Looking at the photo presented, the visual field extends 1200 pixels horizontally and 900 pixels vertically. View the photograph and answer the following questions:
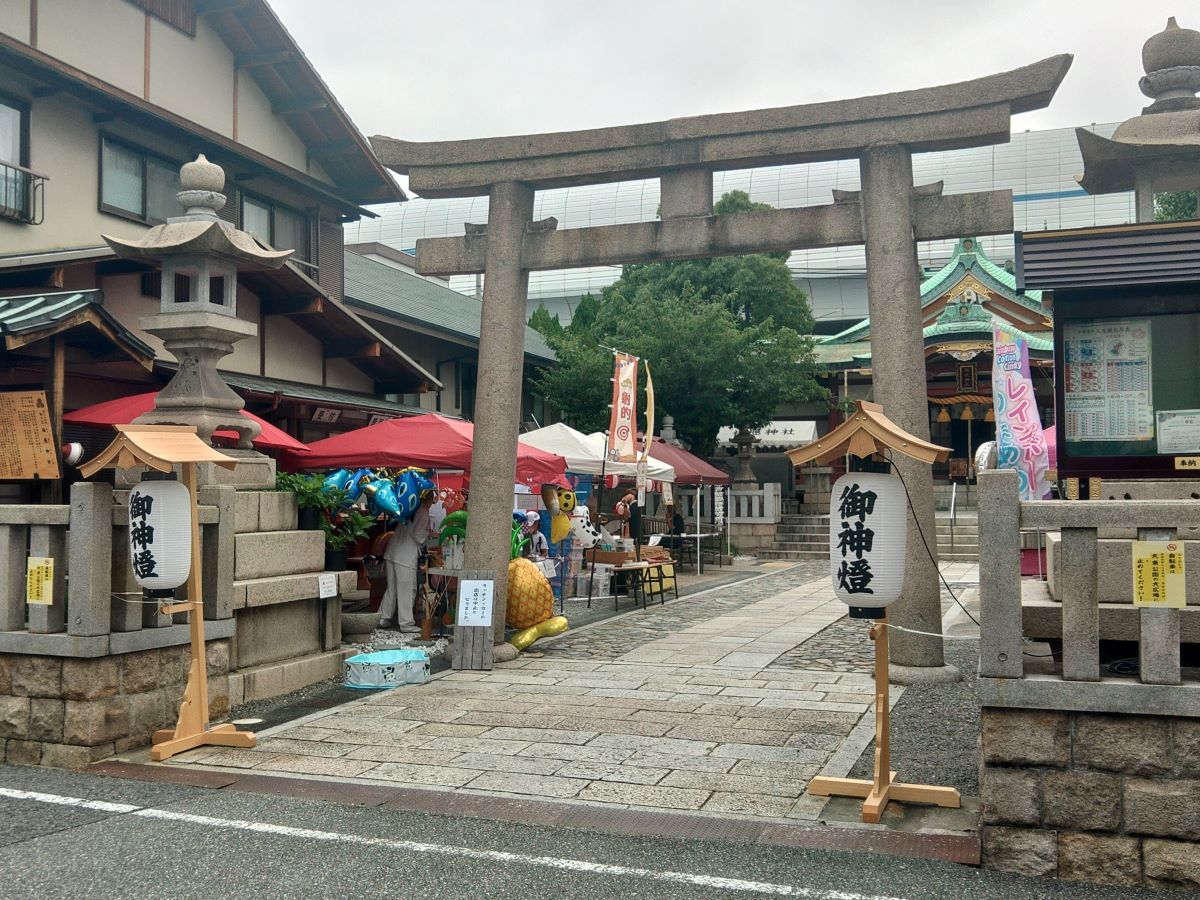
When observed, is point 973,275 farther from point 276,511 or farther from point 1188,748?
point 1188,748

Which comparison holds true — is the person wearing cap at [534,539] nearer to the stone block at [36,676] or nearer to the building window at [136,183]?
the building window at [136,183]

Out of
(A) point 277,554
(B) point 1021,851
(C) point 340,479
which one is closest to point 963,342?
(C) point 340,479

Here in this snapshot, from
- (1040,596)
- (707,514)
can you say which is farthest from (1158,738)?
(707,514)

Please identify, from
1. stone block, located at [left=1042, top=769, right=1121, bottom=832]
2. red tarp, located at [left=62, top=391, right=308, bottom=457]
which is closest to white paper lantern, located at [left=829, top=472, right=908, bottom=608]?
stone block, located at [left=1042, top=769, right=1121, bottom=832]

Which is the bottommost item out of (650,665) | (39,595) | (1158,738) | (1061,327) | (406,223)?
(650,665)

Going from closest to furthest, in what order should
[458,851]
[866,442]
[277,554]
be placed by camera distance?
[458,851], [866,442], [277,554]

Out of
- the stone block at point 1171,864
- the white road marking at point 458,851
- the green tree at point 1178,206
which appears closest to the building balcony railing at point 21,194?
the white road marking at point 458,851

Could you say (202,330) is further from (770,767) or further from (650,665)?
(770,767)

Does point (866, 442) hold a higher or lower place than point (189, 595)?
higher

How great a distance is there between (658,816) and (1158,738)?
2512mm

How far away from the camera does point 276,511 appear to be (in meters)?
9.10

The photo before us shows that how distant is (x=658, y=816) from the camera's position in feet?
18.5

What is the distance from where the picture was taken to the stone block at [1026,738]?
4852 millimetres

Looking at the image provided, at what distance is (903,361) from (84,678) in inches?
275
